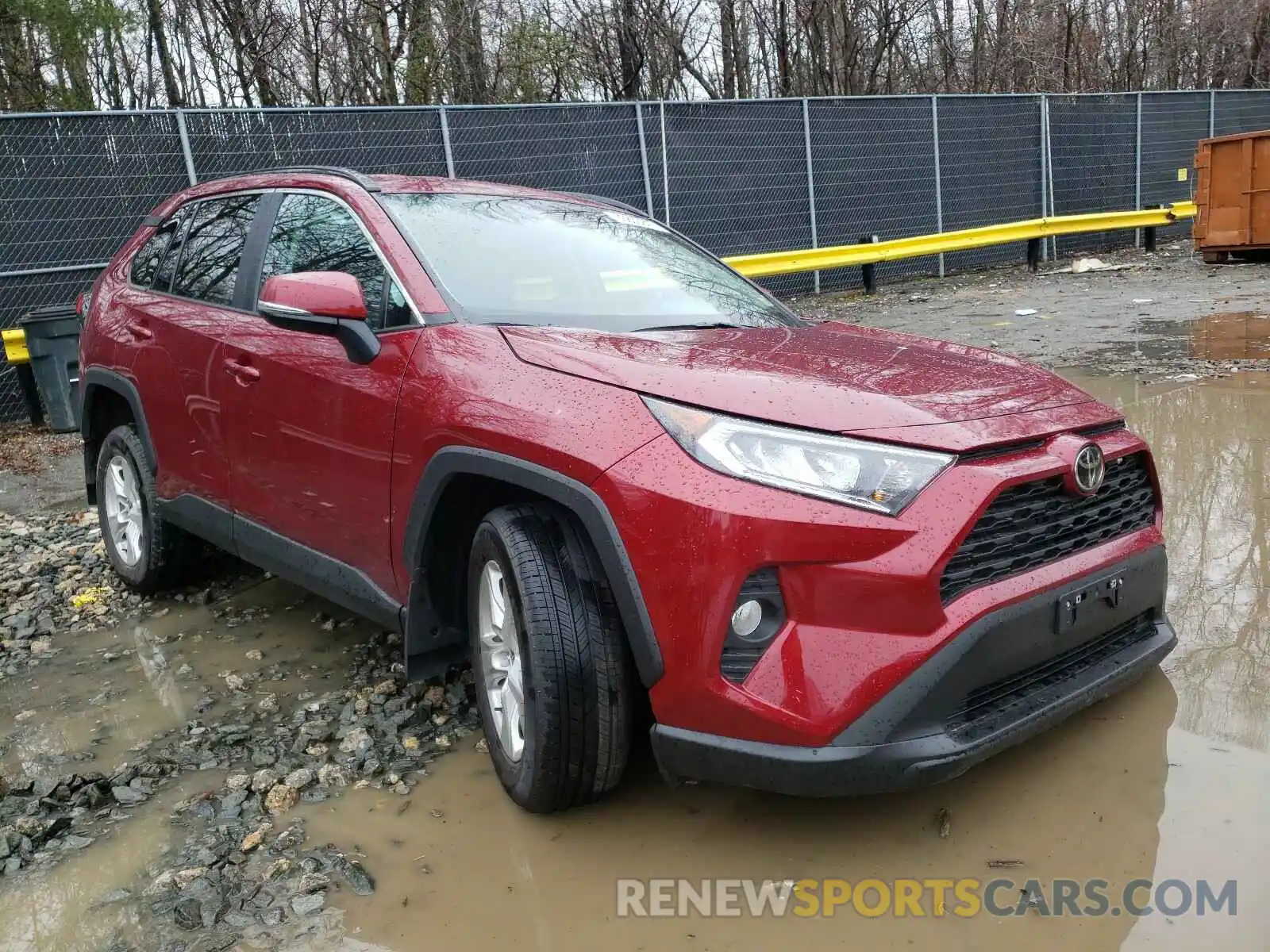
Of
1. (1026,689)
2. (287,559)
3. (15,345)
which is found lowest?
(1026,689)

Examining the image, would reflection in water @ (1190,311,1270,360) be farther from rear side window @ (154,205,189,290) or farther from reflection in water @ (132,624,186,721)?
reflection in water @ (132,624,186,721)

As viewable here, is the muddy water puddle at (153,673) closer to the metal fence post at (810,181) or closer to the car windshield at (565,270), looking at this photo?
the car windshield at (565,270)

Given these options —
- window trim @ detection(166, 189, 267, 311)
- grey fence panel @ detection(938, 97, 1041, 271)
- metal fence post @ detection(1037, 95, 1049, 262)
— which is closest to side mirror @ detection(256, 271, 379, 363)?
window trim @ detection(166, 189, 267, 311)

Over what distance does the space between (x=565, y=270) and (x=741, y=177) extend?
35.0 ft

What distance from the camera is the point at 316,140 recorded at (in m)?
10.6

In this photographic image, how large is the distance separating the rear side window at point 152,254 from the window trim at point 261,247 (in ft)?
0.06

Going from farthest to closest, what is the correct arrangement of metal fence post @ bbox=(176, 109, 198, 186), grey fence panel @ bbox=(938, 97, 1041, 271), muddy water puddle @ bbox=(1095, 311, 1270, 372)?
grey fence panel @ bbox=(938, 97, 1041, 271) < metal fence post @ bbox=(176, 109, 198, 186) < muddy water puddle @ bbox=(1095, 311, 1270, 372)

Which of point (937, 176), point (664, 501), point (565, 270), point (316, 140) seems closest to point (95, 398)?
point (565, 270)

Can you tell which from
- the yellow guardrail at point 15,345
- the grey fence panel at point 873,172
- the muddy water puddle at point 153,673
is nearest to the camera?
the muddy water puddle at point 153,673

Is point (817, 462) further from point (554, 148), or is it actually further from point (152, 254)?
point (554, 148)

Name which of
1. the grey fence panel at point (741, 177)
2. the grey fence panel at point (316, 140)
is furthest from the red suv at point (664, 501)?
the grey fence panel at point (741, 177)

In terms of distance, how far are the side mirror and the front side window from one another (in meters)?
0.08

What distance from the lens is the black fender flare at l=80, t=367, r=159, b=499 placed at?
4168 millimetres

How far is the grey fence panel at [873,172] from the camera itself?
14.1 m
